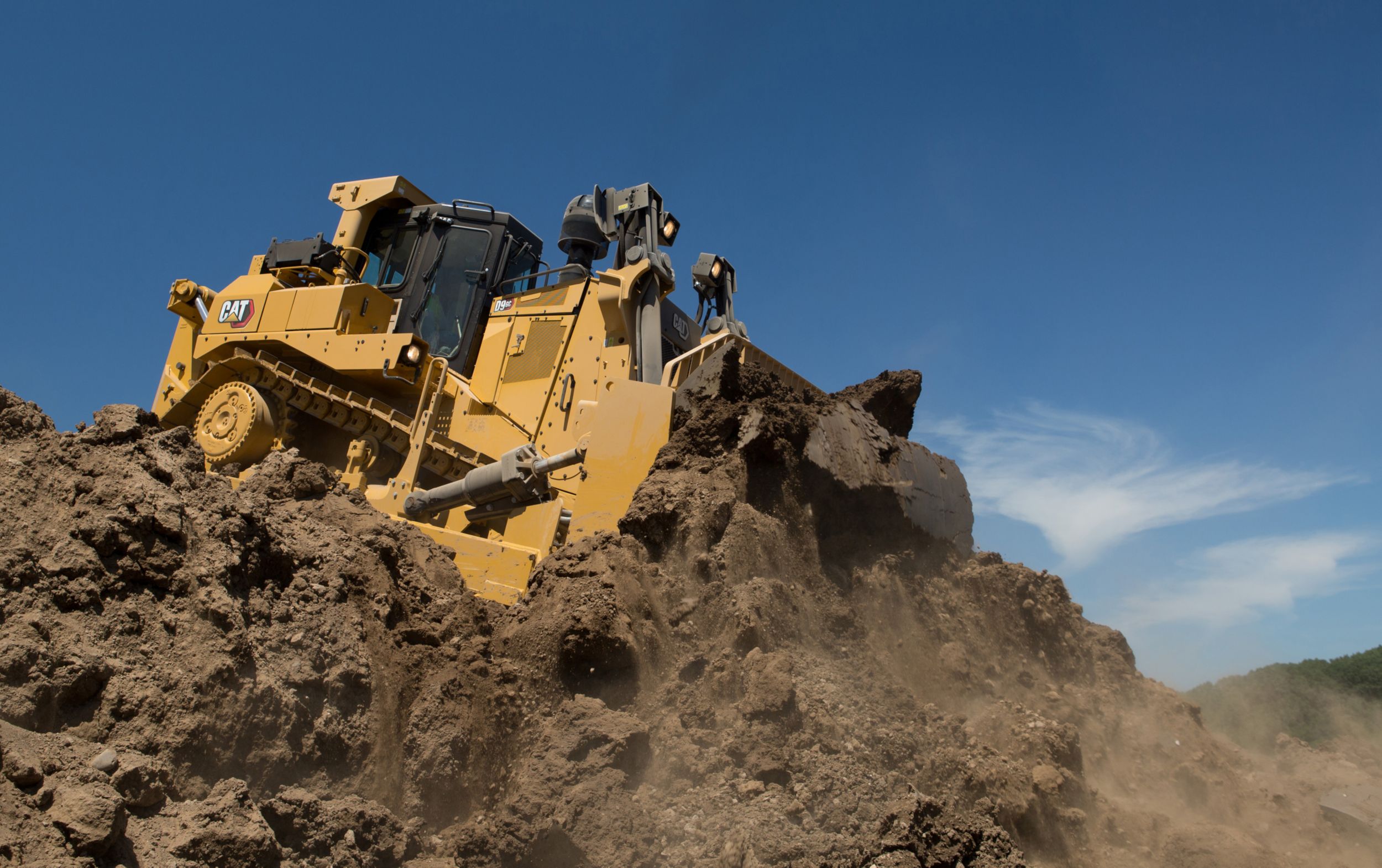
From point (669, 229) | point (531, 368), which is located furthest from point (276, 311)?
point (669, 229)

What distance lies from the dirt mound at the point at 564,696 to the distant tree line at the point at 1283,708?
6.06 feet

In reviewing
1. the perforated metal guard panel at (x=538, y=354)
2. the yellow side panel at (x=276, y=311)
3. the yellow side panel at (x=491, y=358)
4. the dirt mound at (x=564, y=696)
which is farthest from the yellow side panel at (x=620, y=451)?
the yellow side panel at (x=276, y=311)

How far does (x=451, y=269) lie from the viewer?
32.7ft

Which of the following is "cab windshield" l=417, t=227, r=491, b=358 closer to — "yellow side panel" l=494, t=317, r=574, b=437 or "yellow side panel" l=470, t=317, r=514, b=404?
"yellow side panel" l=470, t=317, r=514, b=404

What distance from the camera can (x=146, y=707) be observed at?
3336mm

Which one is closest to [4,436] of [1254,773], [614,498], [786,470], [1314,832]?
[614,498]

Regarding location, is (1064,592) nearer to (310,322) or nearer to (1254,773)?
(1254,773)

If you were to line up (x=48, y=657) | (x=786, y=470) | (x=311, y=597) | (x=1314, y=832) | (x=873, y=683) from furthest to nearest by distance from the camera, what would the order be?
(x=786, y=470)
(x=1314, y=832)
(x=873, y=683)
(x=311, y=597)
(x=48, y=657)

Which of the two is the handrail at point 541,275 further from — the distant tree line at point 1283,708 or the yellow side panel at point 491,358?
the distant tree line at point 1283,708

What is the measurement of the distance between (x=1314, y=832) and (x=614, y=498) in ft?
14.0

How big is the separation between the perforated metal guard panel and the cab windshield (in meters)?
0.87

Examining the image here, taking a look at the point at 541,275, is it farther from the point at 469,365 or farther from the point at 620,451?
the point at 620,451

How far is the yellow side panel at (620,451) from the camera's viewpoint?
6.04 meters

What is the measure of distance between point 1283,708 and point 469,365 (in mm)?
7792
